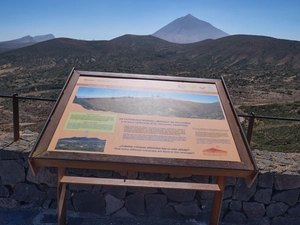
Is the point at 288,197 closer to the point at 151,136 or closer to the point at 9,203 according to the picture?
the point at 151,136

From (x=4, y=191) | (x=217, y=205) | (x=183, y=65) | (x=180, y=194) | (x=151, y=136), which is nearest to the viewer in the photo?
(x=151, y=136)

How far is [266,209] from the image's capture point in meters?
3.38

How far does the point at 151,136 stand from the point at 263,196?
1.53m

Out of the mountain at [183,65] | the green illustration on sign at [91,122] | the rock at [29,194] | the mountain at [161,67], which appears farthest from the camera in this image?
the mountain at [183,65]

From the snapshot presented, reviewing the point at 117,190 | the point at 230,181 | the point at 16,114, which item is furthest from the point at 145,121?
the point at 16,114

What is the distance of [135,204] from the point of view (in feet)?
11.2

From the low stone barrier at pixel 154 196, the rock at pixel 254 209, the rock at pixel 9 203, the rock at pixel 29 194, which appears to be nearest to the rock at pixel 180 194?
the low stone barrier at pixel 154 196

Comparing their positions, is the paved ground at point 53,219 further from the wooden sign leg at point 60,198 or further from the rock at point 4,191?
the wooden sign leg at point 60,198

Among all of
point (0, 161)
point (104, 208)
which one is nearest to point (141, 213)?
point (104, 208)

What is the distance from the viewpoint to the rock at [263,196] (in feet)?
10.8

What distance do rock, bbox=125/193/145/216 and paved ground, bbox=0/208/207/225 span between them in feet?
0.28

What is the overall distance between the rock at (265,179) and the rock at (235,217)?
42cm

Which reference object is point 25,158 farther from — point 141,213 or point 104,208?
point 141,213

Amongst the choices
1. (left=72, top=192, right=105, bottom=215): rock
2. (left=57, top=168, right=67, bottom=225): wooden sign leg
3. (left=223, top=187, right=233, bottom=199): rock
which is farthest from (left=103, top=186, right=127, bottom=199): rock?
(left=223, top=187, right=233, bottom=199): rock
